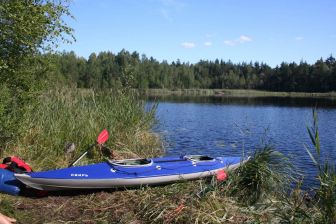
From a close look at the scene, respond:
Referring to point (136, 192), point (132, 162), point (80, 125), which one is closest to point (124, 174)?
point (136, 192)

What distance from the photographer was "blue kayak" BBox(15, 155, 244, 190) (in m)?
6.54

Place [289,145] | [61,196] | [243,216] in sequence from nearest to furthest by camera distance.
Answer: [243,216] < [61,196] < [289,145]

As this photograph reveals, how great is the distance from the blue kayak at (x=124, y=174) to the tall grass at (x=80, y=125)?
175cm

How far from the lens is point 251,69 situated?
5758 inches

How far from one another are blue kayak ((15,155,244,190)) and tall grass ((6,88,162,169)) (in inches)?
69.0

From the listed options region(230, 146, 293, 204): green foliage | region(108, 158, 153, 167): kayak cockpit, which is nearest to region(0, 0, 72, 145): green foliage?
region(108, 158, 153, 167): kayak cockpit

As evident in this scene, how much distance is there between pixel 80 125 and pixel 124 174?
3427mm

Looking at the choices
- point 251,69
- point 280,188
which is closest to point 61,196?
point 280,188

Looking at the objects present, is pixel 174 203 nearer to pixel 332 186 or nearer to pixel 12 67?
pixel 332 186

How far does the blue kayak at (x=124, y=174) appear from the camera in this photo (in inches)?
257

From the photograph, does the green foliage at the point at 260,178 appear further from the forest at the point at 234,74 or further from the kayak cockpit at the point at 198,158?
the forest at the point at 234,74

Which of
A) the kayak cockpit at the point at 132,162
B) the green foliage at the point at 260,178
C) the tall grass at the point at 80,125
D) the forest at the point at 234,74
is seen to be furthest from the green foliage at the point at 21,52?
the forest at the point at 234,74

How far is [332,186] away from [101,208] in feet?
10.7

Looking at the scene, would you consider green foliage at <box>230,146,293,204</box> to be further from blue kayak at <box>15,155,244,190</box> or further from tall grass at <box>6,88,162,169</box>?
tall grass at <box>6,88,162,169</box>
